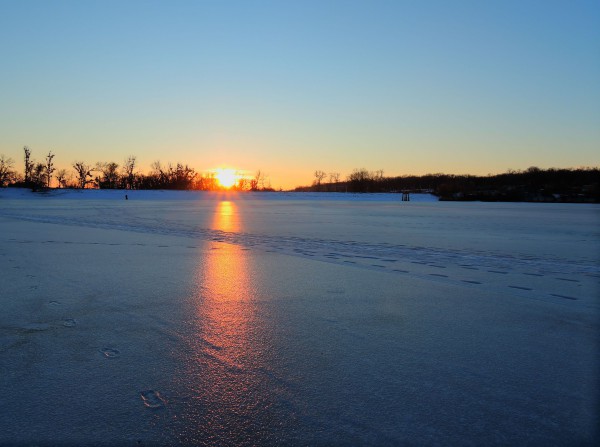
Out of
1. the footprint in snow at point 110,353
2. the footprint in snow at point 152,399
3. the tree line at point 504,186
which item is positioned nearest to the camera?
the footprint in snow at point 152,399

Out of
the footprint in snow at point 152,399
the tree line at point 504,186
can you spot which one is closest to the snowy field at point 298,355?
the footprint in snow at point 152,399

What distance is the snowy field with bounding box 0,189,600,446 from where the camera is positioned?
177 centimetres

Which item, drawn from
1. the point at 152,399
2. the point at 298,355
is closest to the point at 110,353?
the point at 152,399

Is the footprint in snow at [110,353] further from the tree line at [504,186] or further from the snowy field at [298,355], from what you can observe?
the tree line at [504,186]

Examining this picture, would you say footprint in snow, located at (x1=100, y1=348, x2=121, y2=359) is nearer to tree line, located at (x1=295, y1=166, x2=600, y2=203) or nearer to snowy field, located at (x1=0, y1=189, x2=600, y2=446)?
snowy field, located at (x1=0, y1=189, x2=600, y2=446)

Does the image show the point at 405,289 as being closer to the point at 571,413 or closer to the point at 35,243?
the point at 571,413

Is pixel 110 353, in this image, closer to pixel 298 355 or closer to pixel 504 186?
pixel 298 355

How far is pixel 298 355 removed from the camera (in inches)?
98.7

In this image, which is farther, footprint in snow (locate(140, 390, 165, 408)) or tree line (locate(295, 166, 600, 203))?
tree line (locate(295, 166, 600, 203))

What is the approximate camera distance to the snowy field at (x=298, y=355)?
5.79 ft

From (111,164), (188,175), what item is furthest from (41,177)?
(188,175)

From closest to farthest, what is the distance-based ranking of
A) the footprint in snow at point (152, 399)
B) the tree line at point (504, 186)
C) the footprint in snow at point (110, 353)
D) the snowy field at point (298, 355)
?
the snowy field at point (298, 355)
the footprint in snow at point (152, 399)
the footprint in snow at point (110, 353)
the tree line at point (504, 186)

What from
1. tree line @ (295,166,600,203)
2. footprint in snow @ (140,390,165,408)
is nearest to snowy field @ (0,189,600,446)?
footprint in snow @ (140,390,165,408)

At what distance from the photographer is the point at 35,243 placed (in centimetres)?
814
